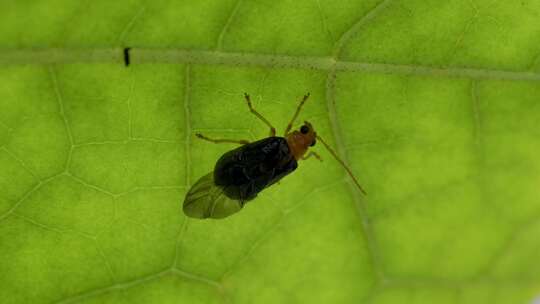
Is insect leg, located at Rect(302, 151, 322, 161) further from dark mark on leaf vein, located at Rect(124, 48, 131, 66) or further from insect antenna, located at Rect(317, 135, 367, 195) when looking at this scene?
dark mark on leaf vein, located at Rect(124, 48, 131, 66)

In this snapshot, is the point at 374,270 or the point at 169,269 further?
the point at 374,270

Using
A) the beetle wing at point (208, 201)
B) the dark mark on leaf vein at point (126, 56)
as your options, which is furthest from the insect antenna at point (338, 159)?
the dark mark on leaf vein at point (126, 56)

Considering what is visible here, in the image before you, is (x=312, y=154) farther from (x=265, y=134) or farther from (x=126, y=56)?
(x=126, y=56)

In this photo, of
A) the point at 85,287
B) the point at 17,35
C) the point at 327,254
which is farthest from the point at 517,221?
the point at 17,35

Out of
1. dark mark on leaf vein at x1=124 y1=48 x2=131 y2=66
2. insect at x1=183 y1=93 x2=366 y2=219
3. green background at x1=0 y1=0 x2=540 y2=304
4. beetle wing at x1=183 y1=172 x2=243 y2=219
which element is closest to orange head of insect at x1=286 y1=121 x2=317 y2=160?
insect at x1=183 y1=93 x2=366 y2=219

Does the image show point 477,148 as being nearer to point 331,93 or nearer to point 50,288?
point 331,93

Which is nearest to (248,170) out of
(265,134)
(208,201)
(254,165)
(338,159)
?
(254,165)
